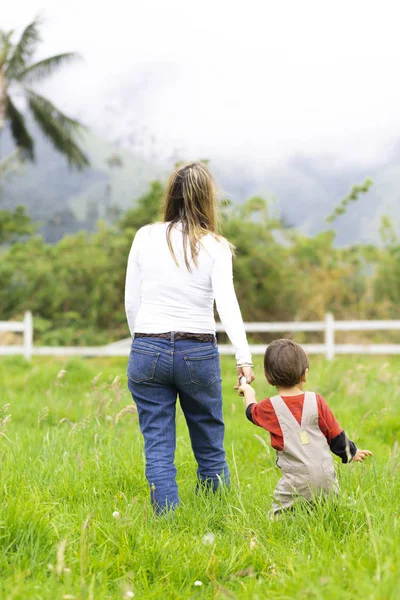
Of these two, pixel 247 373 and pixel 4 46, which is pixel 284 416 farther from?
pixel 4 46

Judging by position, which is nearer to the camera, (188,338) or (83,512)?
(83,512)

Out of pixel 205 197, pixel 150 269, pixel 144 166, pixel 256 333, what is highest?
pixel 144 166

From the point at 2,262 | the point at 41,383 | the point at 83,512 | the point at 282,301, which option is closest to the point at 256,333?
the point at 282,301

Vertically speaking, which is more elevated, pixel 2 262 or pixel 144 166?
pixel 144 166

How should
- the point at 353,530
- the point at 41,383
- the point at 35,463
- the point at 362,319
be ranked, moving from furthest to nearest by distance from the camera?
the point at 362,319, the point at 41,383, the point at 35,463, the point at 353,530

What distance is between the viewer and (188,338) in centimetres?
323

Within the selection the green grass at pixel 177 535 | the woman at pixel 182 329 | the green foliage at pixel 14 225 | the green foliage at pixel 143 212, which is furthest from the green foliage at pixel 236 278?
the woman at pixel 182 329

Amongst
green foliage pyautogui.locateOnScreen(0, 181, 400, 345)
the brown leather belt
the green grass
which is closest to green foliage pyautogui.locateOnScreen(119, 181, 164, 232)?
green foliage pyautogui.locateOnScreen(0, 181, 400, 345)

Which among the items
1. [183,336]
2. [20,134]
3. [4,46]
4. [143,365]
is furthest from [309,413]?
[20,134]

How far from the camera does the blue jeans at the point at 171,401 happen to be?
10.5 feet

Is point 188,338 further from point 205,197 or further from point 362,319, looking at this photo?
point 362,319

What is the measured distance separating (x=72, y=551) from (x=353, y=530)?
44.1 inches

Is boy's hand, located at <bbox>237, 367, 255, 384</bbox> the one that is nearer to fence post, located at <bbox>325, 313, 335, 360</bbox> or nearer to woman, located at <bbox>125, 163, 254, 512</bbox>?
woman, located at <bbox>125, 163, 254, 512</bbox>

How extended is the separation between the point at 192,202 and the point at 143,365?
2.86 ft
